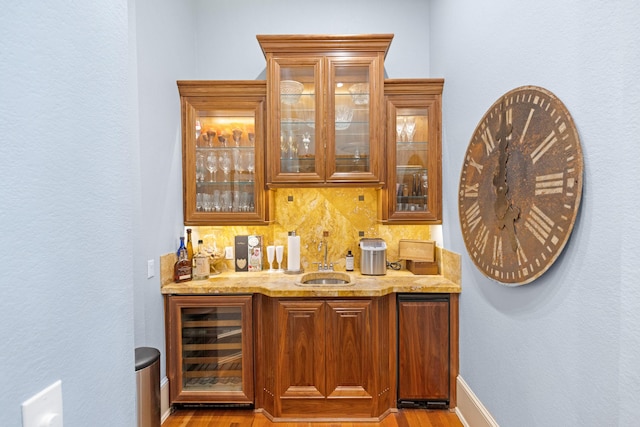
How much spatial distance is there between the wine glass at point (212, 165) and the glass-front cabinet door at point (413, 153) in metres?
1.45

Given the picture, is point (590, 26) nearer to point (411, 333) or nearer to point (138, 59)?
point (411, 333)

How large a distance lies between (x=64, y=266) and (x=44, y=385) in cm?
21

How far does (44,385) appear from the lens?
0.57 metres

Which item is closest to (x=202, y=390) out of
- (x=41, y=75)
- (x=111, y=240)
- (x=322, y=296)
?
(x=322, y=296)

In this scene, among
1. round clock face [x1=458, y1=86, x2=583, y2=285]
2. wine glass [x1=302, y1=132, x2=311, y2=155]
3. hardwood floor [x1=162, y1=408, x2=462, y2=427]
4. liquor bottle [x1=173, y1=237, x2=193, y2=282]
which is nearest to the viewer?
round clock face [x1=458, y1=86, x2=583, y2=285]

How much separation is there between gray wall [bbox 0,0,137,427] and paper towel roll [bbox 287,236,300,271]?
2018 mm

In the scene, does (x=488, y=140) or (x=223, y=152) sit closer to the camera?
(x=488, y=140)

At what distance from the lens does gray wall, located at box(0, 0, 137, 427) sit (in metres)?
0.53

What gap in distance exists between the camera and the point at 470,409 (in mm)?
2223

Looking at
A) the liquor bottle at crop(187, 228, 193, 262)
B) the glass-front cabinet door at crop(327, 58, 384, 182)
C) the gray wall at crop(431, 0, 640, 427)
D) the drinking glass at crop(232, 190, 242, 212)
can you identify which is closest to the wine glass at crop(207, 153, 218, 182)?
the drinking glass at crop(232, 190, 242, 212)

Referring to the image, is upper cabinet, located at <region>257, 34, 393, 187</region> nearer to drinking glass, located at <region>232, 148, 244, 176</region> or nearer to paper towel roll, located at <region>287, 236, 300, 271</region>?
drinking glass, located at <region>232, 148, 244, 176</region>

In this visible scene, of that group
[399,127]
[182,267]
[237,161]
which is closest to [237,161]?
[237,161]

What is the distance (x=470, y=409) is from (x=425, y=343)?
0.48 m

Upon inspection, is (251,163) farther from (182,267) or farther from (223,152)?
(182,267)
